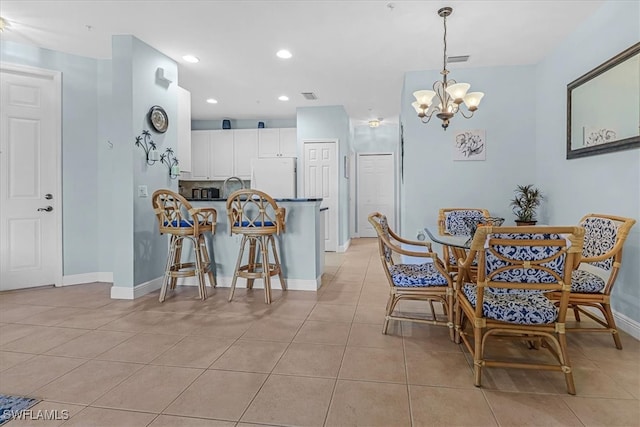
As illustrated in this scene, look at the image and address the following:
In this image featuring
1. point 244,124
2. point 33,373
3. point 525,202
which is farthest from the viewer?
point 244,124

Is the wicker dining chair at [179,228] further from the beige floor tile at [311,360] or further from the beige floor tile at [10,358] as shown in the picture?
the beige floor tile at [311,360]

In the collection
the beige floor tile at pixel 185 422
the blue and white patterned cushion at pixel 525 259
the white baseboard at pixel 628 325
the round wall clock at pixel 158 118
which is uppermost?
the round wall clock at pixel 158 118

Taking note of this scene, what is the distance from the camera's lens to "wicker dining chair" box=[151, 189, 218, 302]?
336 centimetres

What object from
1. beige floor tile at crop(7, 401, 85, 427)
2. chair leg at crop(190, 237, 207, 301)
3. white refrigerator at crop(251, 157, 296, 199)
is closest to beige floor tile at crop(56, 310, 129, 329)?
chair leg at crop(190, 237, 207, 301)

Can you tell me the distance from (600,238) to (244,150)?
5.86 meters

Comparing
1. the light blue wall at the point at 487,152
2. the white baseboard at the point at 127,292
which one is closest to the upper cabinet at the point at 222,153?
the light blue wall at the point at 487,152

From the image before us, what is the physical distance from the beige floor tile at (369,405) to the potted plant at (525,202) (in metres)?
2.84

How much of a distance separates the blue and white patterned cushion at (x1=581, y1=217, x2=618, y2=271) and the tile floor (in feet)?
Answer: 1.90

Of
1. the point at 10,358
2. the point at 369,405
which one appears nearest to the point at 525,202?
the point at 369,405

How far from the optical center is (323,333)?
2.60 m

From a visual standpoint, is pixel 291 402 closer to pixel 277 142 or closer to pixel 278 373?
pixel 278 373

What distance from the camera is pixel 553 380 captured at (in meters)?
1.91

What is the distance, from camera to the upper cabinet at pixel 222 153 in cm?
695

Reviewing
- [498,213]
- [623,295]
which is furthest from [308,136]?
[623,295]
